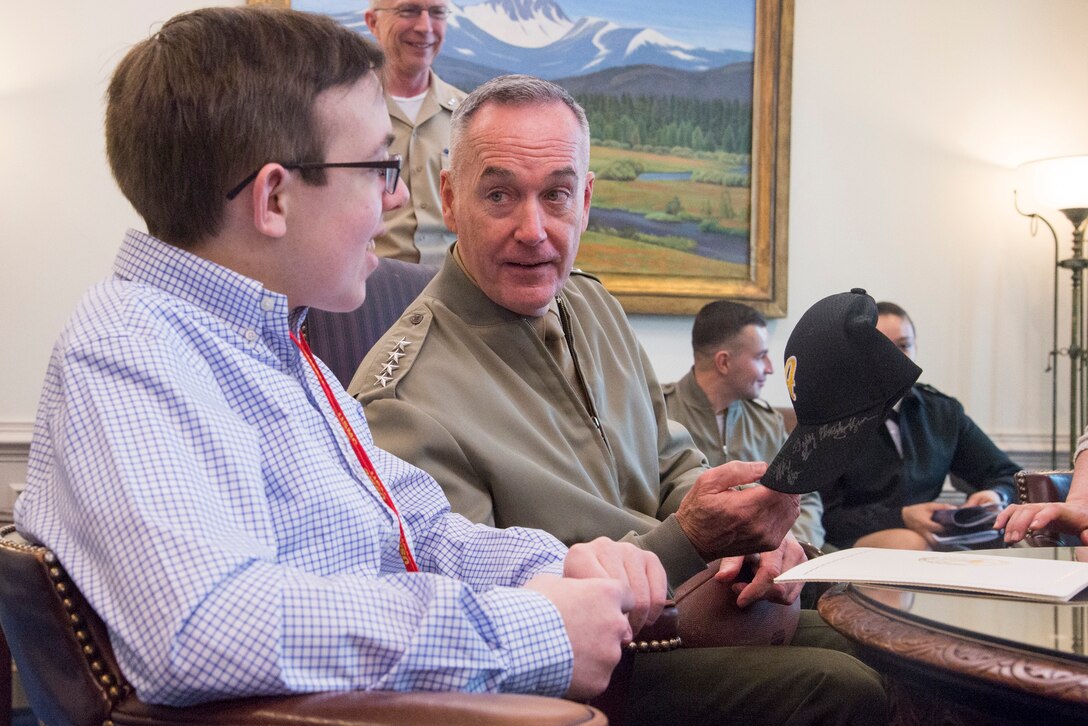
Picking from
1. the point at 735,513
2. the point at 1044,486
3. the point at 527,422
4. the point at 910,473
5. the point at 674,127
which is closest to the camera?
the point at 735,513

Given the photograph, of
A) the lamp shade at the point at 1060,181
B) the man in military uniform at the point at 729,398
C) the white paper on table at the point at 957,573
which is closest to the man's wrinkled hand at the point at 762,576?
the white paper on table at the point at 957,573

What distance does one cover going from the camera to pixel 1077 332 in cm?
467

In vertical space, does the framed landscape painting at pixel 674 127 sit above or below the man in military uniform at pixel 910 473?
above

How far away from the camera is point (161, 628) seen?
2.79 ft

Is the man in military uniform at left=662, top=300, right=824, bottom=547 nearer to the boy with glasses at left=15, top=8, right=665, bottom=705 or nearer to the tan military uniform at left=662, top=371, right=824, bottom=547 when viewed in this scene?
the tan military uniform at left=662, top=371, right=824, bottom=547

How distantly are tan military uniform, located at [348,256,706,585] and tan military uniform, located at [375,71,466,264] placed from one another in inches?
48.1

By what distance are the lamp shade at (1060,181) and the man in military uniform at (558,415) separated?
3042 millimetres

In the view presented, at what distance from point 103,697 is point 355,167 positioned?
614mm

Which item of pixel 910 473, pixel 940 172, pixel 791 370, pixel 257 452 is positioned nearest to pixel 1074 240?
pixel 940 172

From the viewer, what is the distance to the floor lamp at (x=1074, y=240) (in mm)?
4410

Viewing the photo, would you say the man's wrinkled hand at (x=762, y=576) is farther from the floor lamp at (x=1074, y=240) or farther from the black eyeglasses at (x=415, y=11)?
the floor lamp at (x=1074, y=240)

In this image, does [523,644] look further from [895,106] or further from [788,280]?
[895,106]

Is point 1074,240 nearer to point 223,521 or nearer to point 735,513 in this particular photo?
point 735,513

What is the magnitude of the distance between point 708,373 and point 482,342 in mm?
2114
